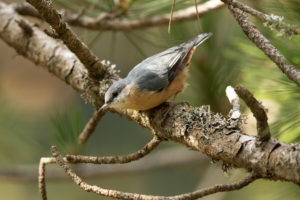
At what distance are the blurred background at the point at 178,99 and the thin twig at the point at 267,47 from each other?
0.06m

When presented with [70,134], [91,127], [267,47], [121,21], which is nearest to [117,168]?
A: [70,134]

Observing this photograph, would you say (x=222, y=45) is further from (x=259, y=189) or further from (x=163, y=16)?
(x=259, y=189)

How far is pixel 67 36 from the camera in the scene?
1.33 metres

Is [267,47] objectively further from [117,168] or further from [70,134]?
[117,168]

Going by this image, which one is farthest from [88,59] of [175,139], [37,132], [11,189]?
[11,189]

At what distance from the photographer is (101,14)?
6.57 feet

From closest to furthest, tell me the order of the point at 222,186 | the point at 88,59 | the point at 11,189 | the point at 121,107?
the point at 222,186
the point at 88,59
the point at 121,107
the point at 11,189

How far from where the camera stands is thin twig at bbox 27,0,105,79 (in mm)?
1215

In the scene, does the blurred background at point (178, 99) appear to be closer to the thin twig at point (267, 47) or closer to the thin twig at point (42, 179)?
the thin twig at point (267, 47)

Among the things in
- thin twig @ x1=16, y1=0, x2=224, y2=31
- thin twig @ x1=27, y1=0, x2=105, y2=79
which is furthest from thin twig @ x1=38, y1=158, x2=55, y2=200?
thin twig @ x1=16, y1=0, x2=224, y2=31

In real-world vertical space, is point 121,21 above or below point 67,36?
below

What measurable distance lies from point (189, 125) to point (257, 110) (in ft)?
1.32

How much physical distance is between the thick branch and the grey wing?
0.56ft

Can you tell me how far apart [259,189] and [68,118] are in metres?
0.87
